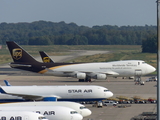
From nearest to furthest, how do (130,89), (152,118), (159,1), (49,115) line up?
1. (159,1)
2. (49,115)
3. (152,118)
4. (130,89)

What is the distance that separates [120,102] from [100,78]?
29245 millimetres

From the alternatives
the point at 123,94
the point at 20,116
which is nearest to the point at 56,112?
the point at 20,116

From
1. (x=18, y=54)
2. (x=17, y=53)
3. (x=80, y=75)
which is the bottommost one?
(x=80, y=75)

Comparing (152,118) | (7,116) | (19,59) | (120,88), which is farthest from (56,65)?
(7,116)

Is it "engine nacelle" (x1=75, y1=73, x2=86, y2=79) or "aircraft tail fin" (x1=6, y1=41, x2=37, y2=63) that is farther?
"aircraft tail fin" (x1=6, y1=41, x2=37, y2=63)

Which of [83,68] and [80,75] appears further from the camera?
[83,68]

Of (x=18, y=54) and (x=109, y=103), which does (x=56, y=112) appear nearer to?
(x=109, y=103)

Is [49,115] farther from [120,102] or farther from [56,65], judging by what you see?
[56,65]

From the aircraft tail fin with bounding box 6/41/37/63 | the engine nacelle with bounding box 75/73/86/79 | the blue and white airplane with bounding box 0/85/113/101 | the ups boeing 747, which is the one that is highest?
the aircraft tail fin with bounding box 6/41/37/63

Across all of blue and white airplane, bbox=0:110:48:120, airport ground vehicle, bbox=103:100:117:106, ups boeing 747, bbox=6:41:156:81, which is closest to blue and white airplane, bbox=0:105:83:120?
blue and white airplane, bbox=0:110:48:120

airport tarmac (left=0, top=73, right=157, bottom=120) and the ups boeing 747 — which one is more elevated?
the ups boeing 747

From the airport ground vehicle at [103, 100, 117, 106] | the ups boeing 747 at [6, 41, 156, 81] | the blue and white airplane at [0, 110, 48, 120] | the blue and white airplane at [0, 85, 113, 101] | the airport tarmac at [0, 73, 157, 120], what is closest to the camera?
the blue and white airplane at [0, 110, 48, 120]

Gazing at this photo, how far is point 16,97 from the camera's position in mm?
57625

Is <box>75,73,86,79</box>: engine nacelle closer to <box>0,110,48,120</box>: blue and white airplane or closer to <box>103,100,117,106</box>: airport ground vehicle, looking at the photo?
<box>103,100,117,106</box>: airport ground vehicle
